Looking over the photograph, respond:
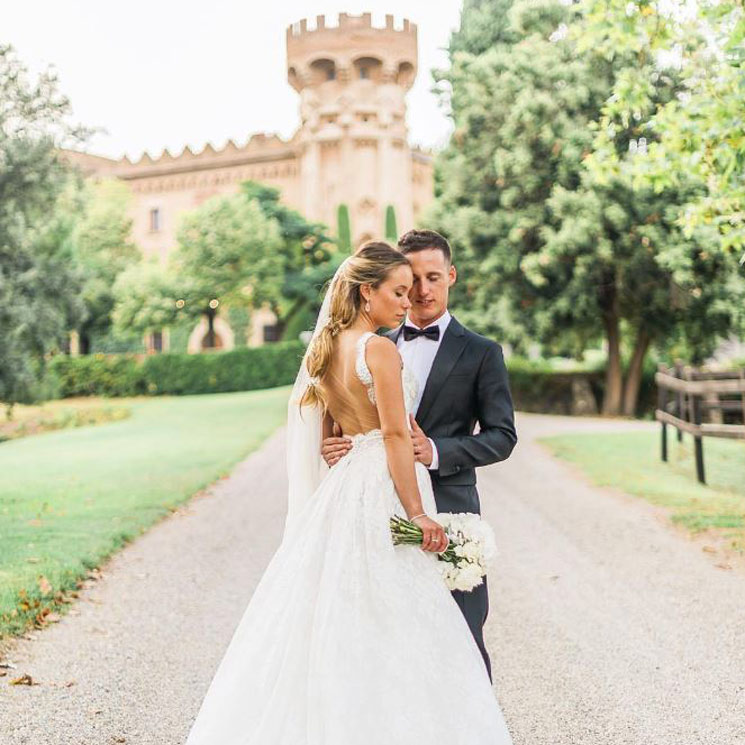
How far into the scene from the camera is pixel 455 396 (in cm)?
350

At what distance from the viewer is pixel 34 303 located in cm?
2089

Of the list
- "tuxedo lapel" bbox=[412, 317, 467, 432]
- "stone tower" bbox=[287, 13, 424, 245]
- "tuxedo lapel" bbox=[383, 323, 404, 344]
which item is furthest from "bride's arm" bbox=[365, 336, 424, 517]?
"stone tower" bbox=[287, 13, 424, 245]

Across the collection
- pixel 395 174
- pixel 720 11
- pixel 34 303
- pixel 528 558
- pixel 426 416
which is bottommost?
pixel 528 558

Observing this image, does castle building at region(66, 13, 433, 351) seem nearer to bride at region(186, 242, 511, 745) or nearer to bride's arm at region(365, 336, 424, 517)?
bride at region(186, 242, 511, 745)

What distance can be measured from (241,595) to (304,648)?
348 cm

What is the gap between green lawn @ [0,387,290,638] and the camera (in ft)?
22.4

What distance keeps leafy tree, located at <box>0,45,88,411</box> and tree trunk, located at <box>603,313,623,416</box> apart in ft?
49.5

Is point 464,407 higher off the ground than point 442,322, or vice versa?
point 442,322

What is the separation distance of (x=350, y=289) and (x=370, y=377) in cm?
34

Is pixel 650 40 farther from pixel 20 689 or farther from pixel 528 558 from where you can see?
pixel 20 689

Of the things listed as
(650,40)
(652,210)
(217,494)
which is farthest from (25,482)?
(652,210)

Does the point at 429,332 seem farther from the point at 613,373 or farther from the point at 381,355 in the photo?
the point at 613,373

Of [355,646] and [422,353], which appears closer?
[355,646]

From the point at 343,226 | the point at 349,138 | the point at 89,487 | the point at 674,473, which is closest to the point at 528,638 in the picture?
the point at 674,473
